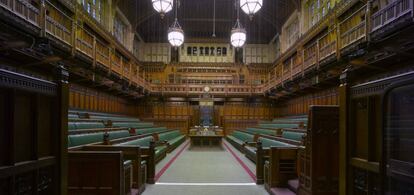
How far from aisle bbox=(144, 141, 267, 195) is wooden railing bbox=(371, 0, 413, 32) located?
484cm

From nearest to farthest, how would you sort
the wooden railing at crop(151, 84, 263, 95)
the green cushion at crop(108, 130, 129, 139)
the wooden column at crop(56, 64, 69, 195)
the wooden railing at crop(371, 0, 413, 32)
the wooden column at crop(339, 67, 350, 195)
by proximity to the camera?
1. the wooden column at crop(56, 64, 69, 195)
2. the wooden column at crop(339, 67, 350, 195)
3. the wooden railing at crop(371, 0, 413, 32)
4. the green cushion at crop(108, 130, 129, 139)
5. the wooden railing at crop(151, 84, 263, 95)

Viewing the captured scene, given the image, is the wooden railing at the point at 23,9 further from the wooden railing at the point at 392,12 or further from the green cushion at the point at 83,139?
the wooden railing at the point at 392,12

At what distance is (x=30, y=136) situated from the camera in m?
1.84

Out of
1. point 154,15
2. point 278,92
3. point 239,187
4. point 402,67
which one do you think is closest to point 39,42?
point 239,187

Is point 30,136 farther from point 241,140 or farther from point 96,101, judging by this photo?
point 96,101

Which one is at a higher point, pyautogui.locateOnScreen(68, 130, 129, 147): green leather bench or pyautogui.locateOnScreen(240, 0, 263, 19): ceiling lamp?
pyautogui.locateOnScreen(240, 0, 263, 19): ceiling lamp

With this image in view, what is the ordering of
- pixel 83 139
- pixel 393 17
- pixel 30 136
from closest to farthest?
pixel 30 136 → pixel 83 139 → pixel 393 17

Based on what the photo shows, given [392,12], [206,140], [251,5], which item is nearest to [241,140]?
[206,140]

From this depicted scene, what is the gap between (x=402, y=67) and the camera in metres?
6.81

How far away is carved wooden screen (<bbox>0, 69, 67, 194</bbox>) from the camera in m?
1.60

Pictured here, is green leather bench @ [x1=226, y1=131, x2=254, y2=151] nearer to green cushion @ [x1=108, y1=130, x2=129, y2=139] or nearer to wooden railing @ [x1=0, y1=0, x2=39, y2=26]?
green cushion @ [x1=108, y1=130, x2=129, y2=139]

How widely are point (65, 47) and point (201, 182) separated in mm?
5740

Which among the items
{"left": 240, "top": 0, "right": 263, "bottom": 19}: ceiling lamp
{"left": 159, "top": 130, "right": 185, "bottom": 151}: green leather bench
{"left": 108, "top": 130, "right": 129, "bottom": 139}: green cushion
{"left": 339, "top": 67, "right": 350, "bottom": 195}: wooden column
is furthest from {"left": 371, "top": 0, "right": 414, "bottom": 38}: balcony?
{"left": 159, "top": 130, "right": 185, "bottom": 151}: green leather bench

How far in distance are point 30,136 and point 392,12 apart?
7884 mm
